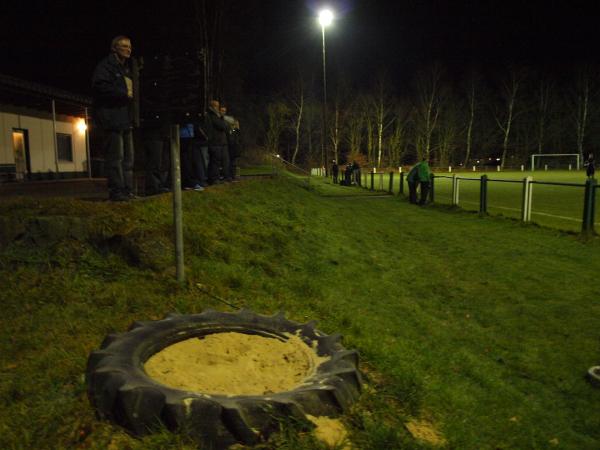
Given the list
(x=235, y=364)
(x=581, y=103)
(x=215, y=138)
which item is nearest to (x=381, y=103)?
(x=581, y=103)

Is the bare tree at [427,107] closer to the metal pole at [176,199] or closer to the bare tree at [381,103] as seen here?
the bare tree at [381,103]

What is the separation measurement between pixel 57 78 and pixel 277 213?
25.7 metres

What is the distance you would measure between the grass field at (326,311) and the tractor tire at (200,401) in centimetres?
9

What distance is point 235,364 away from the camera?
3.09 meters

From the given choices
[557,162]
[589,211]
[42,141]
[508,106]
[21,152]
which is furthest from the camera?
[508,106]

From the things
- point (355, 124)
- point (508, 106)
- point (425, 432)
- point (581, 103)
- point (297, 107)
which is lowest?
point (425, 432)

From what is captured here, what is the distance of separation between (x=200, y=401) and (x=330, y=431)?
73 centimetres

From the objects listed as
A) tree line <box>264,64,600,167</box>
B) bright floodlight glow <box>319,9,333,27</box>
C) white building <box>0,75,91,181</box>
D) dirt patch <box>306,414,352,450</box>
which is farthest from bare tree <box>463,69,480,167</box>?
dirt patch <box>306,414,352,450</box>

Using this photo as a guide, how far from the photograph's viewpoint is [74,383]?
2994mm

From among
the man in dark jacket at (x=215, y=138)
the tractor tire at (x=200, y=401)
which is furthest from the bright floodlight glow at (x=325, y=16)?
the tractor tire at (x=200, y=401)

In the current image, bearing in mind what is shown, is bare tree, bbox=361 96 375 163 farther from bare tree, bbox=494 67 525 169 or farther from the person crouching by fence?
the person crouching by fence

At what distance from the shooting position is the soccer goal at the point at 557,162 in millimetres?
55603

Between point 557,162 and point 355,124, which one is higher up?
point 355,124

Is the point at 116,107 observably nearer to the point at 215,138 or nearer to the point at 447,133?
the point at 215,138
